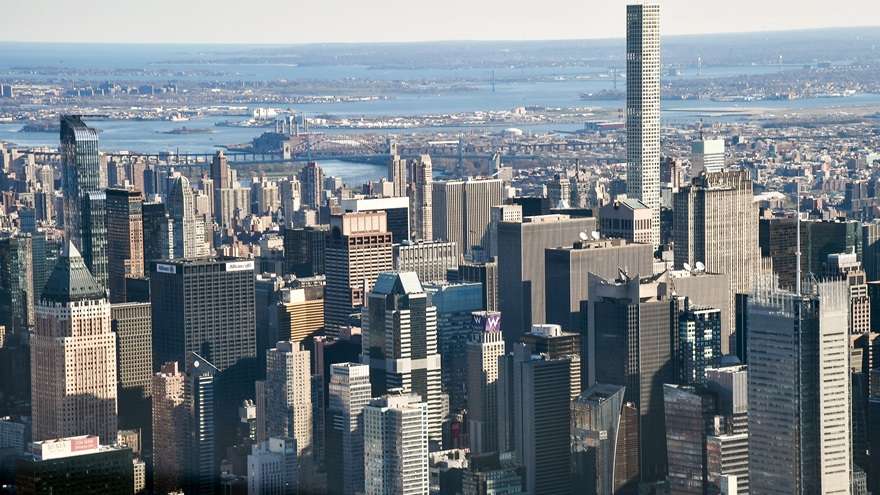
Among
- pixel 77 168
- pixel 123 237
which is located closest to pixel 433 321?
pixel 123 237

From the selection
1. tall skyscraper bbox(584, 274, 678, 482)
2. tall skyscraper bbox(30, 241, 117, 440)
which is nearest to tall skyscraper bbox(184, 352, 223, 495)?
tall skyscraper bbox(30, 241, 117, 440)

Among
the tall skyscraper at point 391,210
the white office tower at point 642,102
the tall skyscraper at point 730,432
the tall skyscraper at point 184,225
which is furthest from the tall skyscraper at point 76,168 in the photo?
the tall skyscraper at point 730,432

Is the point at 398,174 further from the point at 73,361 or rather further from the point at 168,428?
the point at 168,428

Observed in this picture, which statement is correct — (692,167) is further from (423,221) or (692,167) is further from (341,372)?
(341,372)

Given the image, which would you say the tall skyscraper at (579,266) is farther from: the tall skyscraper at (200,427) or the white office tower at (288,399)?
the tall skyscraper at (200,427)

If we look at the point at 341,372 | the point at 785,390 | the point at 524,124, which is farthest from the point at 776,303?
the point at 524,124
